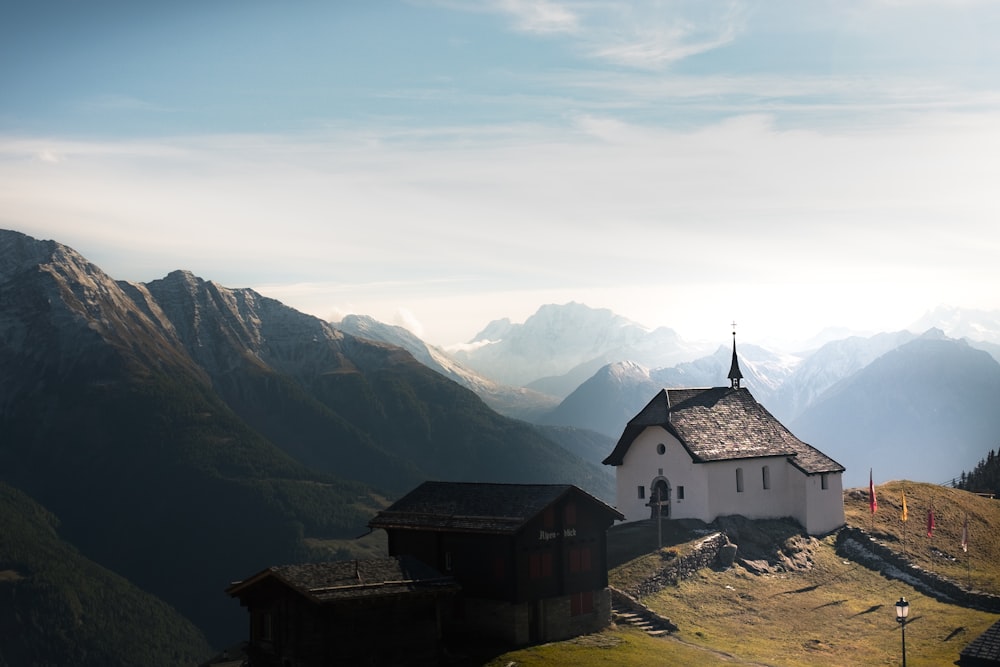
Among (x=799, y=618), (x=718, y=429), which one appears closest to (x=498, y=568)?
(x=799, y=618)

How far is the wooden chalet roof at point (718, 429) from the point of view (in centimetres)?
9119

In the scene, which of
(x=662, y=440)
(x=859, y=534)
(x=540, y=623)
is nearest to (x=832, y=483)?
(x=859, y=534)

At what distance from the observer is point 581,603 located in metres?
67.6

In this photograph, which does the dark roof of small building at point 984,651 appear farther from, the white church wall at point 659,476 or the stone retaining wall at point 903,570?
the white church wall at point 659,476

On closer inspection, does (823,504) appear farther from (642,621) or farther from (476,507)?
(476,507)

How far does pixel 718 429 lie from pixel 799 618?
72.4 ft

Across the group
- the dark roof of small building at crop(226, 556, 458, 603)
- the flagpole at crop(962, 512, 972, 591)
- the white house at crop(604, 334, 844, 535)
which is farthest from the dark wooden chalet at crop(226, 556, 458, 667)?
the flagpole at crop(962, 512, 972, 591)

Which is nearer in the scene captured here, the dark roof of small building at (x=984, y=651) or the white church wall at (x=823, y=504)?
the dark roof of small building at (x=984, y=651)

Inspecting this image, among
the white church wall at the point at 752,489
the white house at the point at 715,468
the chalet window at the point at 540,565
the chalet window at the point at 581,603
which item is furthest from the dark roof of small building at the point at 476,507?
the white church wall at the point at 752,489

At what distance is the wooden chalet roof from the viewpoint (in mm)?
91188

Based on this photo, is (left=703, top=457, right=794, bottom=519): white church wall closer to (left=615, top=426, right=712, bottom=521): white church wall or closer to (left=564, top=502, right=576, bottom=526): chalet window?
(left=615, top=426, right=712, bottom=521): white church wall

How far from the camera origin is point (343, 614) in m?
56.8

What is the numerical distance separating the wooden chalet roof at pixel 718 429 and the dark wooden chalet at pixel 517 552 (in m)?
22.6

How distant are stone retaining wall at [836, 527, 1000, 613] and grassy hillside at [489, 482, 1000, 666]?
39.6 inches
